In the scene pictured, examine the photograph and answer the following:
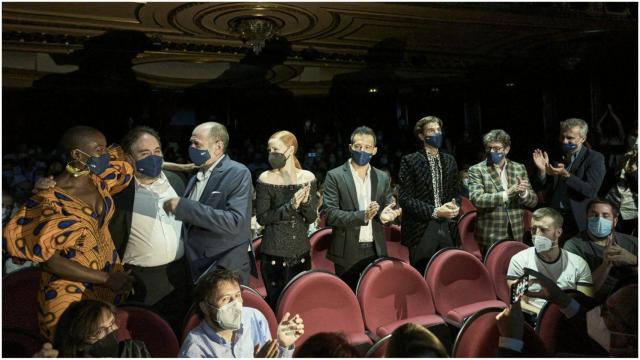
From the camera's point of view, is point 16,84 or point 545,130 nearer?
point 16,84

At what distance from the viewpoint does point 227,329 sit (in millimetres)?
1655

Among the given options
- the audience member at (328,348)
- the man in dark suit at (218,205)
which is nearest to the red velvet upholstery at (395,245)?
the man in dark suit at (218,205)

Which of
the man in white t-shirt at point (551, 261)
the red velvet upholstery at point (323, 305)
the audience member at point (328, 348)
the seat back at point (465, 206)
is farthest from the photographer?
the seat back at point (465, 206)

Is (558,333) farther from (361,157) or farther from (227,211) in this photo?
(227,211)

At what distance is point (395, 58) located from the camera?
6.23m

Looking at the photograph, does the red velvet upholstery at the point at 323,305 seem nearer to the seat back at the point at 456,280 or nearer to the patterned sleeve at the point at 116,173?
the seat back at the point at 456,280

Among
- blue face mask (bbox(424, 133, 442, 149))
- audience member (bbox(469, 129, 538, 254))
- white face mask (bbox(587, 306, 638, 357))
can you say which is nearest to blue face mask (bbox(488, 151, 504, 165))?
audience member (bbox(469, 129, 538, 254))

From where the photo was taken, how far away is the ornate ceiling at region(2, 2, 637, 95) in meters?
3.94

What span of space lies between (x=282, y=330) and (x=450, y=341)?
96 cm

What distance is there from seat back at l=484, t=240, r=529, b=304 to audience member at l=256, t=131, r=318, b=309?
38.6 inches

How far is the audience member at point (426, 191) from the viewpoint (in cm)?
279

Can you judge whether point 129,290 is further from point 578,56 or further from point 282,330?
point 578,56

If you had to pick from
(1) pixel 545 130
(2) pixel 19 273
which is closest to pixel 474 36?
(1) pixel 545 130

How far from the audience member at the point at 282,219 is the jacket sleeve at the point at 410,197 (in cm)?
63
